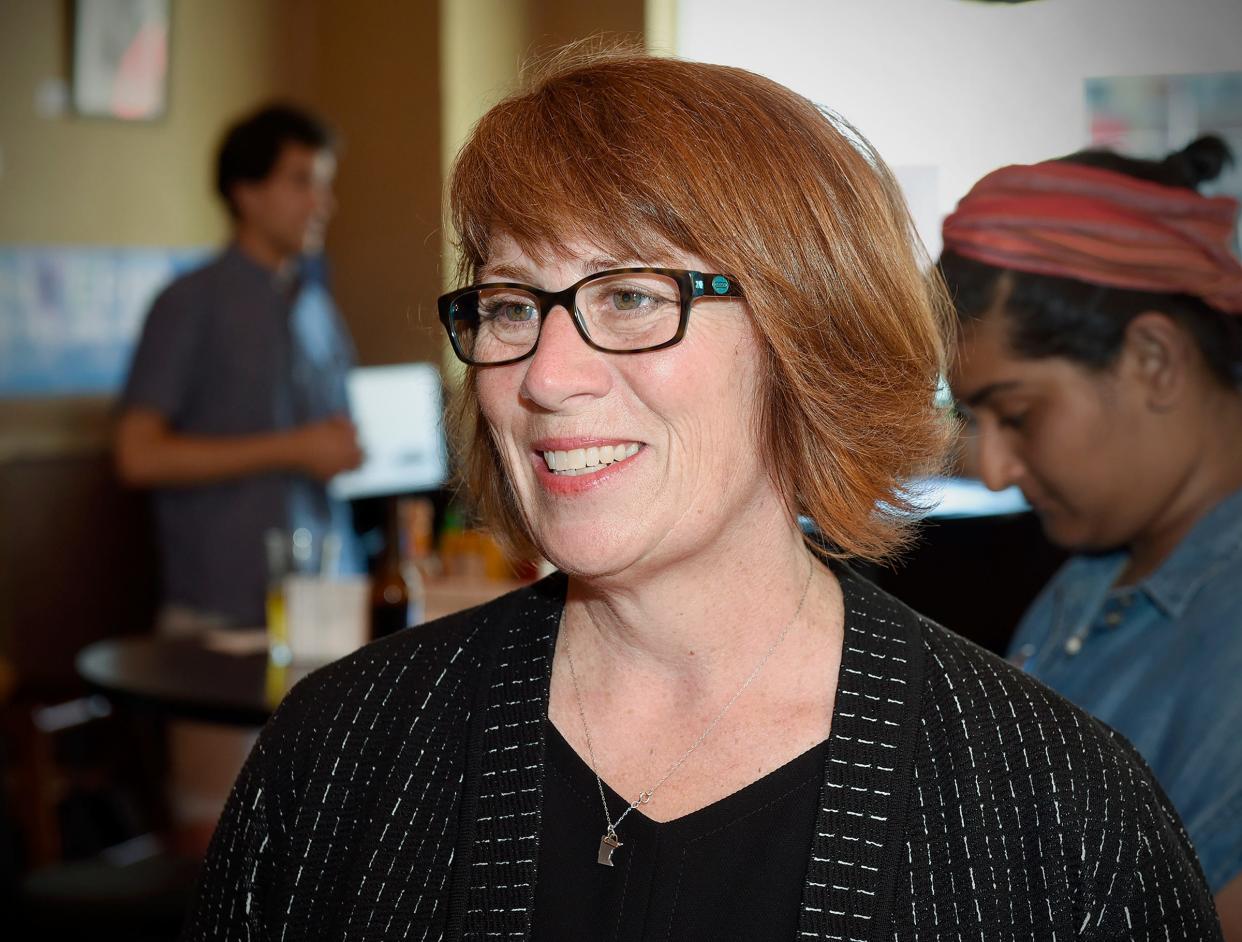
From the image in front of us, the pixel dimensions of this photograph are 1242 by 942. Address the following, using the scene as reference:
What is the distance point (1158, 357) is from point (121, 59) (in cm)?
406

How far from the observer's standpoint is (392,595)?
266cm

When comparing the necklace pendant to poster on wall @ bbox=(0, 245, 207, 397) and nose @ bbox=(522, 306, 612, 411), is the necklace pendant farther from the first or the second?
poster on wall @ bbox=(0, 245, 207, 397)

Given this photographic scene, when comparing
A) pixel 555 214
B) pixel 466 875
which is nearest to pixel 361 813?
pixel 466 875

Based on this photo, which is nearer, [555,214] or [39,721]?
[555,214]

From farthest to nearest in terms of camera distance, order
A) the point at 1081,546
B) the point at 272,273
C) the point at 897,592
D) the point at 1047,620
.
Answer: the point at 272,273 → the point at 897,592 → the point at 1047,620 → the point at 1081,546

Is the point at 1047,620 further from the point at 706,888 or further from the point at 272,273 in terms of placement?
the point at 272,273

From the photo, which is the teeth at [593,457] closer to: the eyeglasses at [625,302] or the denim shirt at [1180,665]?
the eyeglasses at [625,302]

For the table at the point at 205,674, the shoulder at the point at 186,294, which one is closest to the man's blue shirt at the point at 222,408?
the shoulder at the point at 186,294

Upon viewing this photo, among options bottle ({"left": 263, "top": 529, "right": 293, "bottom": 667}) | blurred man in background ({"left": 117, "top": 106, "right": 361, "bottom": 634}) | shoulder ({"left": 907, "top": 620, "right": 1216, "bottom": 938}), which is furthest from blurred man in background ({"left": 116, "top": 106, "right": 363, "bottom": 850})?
shoulder ({"left": 907, "top": 620, "right": 1216, "bottom": 938})

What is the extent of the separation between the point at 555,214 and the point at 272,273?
2550 millimetres

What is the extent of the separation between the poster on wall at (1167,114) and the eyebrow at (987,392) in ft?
0.97

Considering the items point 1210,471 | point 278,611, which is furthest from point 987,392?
point 278,611

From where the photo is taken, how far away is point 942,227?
67.5 inches

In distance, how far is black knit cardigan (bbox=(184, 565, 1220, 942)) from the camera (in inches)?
47.3
